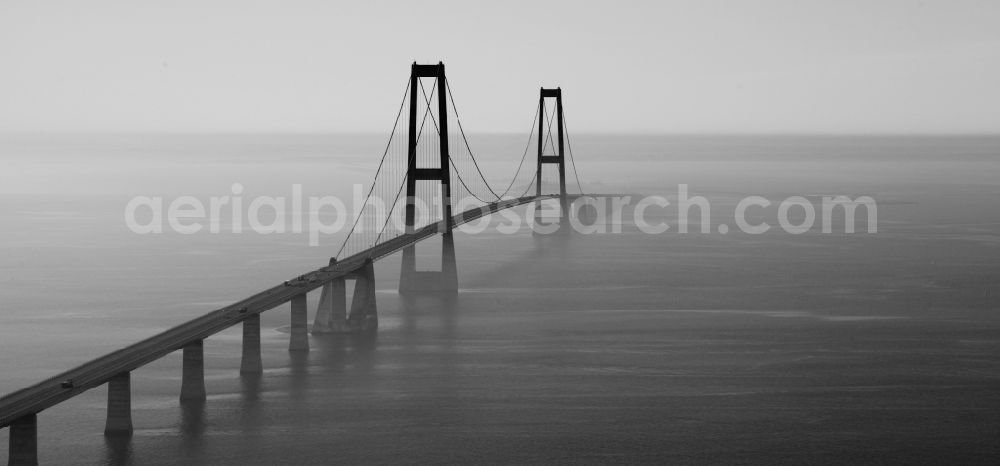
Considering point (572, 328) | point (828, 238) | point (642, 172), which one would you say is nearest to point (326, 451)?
point (572, 328)

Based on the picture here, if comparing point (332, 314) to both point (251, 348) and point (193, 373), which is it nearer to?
point (251, 348)

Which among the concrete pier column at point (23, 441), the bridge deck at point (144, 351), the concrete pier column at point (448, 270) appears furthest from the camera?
the concrete pier column at point (448, 270)

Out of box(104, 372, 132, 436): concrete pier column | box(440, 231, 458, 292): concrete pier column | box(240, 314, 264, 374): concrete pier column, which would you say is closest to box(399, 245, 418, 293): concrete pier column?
box(440, 231, 458, 292): concrete pier column

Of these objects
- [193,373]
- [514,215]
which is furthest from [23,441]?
[514,215]

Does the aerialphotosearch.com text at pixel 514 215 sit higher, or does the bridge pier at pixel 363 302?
the aerialphotosearch.com text at pixel 514 215

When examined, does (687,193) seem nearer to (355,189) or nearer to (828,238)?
(355,189)

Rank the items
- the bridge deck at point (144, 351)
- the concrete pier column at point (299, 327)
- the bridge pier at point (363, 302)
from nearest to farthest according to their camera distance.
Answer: the bridge deck at point (144, 351) → the concrete pier column at point (299, 327) → the bridge pier at point (363, 302)

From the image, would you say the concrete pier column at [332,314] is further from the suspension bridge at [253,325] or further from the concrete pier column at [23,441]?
the concrete pier column at [23,441]

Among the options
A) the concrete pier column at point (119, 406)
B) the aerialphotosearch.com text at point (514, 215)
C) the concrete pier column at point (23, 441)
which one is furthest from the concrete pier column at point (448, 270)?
the concrete pier column at point (23, 441)
